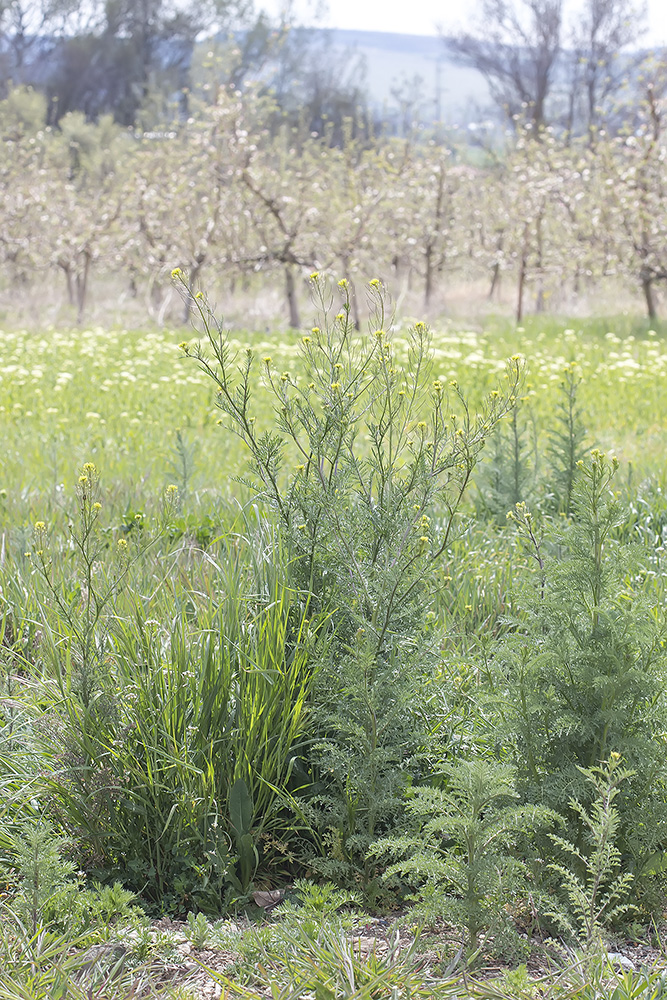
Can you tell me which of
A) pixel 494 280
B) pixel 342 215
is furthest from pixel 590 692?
pixel 494 280

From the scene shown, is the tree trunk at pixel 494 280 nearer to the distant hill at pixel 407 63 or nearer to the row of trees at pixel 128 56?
the row of trees at pixel 128 56

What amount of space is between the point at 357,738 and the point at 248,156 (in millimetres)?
16060

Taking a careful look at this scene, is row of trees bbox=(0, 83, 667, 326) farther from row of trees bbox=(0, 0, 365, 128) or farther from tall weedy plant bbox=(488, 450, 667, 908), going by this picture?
row of trees bbox=(0, 0, 365, 128)

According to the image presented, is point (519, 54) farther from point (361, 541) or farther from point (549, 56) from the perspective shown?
point (361, 541)

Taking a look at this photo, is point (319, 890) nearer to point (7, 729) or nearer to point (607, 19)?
point (7, 729)

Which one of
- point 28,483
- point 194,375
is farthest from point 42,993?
point 194,375

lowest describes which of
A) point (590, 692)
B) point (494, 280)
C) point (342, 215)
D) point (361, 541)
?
point (590, 692)

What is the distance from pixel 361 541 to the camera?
7.66 ft

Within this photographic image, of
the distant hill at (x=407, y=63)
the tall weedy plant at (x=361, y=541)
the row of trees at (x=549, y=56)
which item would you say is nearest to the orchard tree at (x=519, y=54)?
the row of trees at (x=549, y=56)

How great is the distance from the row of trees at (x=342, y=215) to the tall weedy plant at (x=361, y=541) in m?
13.0

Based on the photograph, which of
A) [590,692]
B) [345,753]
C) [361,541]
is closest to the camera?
[590,692]

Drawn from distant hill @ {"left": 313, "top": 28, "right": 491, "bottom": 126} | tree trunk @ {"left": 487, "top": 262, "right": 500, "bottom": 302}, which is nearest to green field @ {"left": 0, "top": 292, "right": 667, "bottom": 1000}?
tree trunk @ {"left": 487, "top": 262, "right": 500, "bottom": 302}

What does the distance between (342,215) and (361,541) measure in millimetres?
14624

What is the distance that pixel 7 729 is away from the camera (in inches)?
99.1
